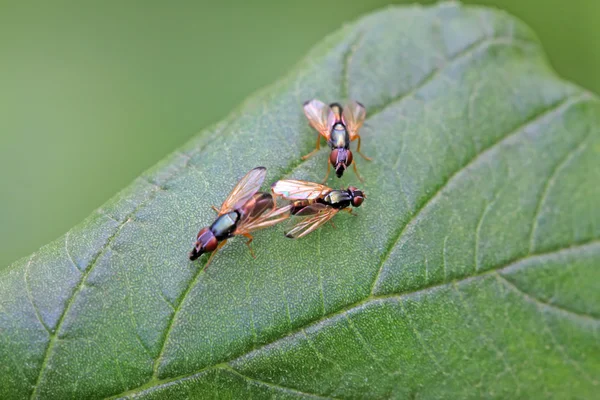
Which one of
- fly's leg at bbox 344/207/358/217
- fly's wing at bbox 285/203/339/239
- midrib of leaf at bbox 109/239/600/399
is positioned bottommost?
midrib of leaf at bbox 109/239/600/399

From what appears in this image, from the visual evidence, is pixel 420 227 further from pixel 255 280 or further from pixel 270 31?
pixel 270 31

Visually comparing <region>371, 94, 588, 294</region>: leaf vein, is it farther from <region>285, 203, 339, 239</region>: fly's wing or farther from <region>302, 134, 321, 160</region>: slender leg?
<region>302, 134, 321, 160</region>: slender leg

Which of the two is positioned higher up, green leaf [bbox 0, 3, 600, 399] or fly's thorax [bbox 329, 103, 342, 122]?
fly's thorax [bbox 329, 103, 342, 122]

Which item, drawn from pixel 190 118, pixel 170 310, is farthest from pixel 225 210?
pixel 190 118

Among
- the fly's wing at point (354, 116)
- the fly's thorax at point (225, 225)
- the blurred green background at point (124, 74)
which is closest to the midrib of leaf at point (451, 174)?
the fly's wing at point (354, 116)

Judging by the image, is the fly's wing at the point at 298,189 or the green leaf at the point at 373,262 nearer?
the green leaf at the point at 373,262

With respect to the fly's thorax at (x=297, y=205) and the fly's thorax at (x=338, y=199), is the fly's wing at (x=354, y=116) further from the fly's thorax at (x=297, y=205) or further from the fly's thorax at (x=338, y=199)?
the fly's thorax at (x=297, y=205)

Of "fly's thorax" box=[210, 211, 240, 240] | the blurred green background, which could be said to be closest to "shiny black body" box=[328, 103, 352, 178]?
"fly's thorax" box=[210, 211, 240, 240]
